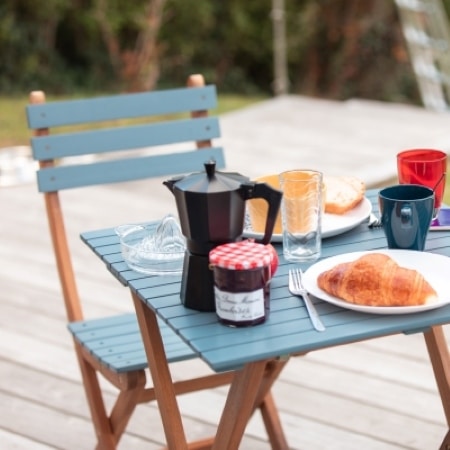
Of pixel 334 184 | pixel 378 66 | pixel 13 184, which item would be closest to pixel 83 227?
pixel 13 184

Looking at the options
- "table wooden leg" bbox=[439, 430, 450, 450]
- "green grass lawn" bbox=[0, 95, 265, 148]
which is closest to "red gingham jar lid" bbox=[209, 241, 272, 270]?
"table wooden leg" bbox=[439, 430, 450, 450]

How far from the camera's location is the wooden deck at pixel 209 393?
2.89 m

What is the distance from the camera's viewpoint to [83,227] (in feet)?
15.6

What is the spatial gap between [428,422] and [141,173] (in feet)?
3.43

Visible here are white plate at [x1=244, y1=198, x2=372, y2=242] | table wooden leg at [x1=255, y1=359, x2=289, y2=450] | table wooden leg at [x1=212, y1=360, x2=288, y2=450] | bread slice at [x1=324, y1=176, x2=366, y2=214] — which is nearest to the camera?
table wooden leg at [x1=212, y1=360, x2=288, y2=450]

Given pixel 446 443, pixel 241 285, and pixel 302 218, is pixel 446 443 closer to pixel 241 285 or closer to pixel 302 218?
pixel 302 218

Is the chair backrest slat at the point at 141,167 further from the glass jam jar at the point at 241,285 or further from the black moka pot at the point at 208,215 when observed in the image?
the glass jam jar at the point at 241,285

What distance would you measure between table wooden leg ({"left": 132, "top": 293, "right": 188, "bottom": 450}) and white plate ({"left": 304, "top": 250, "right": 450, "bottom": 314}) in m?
0.36

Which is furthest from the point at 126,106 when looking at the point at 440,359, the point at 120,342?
the point at 440,359

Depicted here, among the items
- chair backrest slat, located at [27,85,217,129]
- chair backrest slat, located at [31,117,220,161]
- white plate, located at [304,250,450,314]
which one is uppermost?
chair backrest slat, located at [27,85,217,129]

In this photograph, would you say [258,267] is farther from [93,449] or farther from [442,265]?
[93,449]

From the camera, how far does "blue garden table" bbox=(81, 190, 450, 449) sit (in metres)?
1.68

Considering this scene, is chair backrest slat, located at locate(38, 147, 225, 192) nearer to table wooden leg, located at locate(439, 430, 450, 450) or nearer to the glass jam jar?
table wooden leg, located at locate(439, 430, 450, 450)

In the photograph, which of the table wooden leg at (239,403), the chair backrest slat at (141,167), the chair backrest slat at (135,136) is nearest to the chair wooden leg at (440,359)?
the table wooden leg at (239,403)
